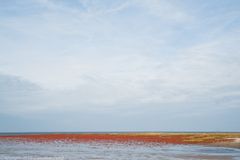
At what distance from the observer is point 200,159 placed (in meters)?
34.7

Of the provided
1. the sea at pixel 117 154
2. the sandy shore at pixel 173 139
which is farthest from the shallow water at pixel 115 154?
the sandy shore at pixel 173 139

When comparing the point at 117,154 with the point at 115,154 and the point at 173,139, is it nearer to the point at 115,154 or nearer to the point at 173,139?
the point at 115,154

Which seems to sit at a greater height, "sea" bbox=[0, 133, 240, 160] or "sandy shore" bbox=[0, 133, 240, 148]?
"sandy shore" bbox=[0, 133, 240, 148]

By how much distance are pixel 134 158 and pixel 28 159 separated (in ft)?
34.8

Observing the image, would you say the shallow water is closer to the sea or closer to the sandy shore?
the sea

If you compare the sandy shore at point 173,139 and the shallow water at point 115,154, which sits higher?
the sandy shore at point 173,139

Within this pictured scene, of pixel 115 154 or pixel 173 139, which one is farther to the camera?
pixel 173 139

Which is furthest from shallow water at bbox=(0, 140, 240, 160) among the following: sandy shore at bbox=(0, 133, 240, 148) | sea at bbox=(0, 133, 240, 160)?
sandy shore at bbox=(0, 133, 240, 148)

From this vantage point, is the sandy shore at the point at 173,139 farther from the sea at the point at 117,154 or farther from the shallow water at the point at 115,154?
the shallow water at the point at 115,154

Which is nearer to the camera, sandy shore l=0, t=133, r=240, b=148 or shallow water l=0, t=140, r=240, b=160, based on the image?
shallow water l=0, t=140, r=240, b=160

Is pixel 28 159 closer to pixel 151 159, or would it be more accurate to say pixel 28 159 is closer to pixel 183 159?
pixel 151 159

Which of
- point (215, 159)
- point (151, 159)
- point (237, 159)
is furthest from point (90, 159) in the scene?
point (237, 159)

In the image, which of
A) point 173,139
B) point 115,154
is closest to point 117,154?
point 115,154

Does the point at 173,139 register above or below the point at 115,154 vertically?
above
